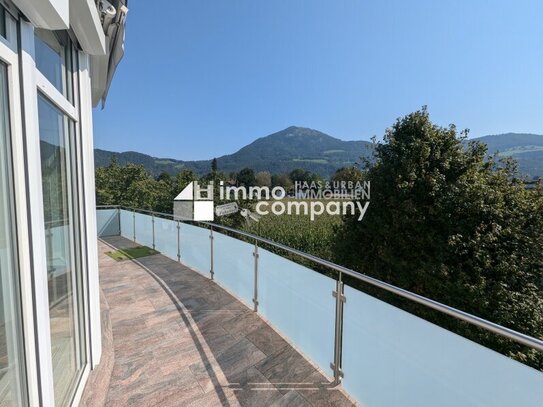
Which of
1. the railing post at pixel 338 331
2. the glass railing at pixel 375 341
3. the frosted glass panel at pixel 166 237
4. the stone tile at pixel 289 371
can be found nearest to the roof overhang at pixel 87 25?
the glass railing at pixel 375 341

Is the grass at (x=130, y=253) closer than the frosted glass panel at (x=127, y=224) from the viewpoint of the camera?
Yes

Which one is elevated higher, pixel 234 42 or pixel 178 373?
pixel 234 42

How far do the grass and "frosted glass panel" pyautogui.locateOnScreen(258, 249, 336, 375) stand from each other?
415 centimetres

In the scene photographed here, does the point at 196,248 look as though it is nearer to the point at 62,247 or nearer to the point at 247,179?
the point at 62,247

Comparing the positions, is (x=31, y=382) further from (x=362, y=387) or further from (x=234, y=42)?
(x=234, y=42)

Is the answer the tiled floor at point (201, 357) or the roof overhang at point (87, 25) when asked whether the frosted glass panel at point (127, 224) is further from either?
the roof overhang at point (87, 25)

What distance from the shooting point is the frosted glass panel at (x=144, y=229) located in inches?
299

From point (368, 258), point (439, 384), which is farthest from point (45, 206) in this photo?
point (368, 258)

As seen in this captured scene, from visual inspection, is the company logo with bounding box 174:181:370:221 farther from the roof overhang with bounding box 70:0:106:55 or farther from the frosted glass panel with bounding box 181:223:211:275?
the roof overhang with bounding box 70:0:106:55

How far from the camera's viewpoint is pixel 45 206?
1.53 m

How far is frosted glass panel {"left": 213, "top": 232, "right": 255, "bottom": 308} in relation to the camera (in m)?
4.05

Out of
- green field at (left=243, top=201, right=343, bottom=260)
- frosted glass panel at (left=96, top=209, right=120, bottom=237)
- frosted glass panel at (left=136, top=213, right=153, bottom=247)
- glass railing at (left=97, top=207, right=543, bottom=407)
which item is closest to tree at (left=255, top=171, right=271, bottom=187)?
green field at (left=243, top=201, right=343, bottom=260)

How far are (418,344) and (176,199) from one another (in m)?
16.9

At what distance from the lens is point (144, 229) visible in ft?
26.0
